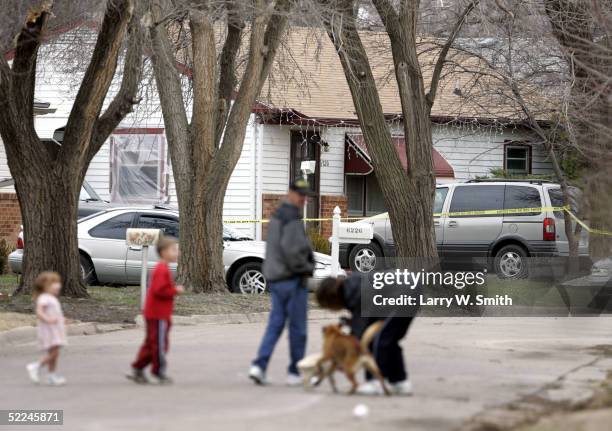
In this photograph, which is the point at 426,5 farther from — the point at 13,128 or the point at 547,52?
the point at 13,128

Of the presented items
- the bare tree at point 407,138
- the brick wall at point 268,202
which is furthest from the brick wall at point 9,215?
the bare tree at point 407,138

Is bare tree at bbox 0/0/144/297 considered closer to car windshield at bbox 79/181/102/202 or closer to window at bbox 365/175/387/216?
car windshield at bbox 79/181/102/202

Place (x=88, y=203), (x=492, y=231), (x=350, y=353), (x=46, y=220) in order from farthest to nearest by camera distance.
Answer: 1. (x=88, y=203)
2. (x=492, y=231)
3. (x=46, y=220)
4. (x=350, y=353)

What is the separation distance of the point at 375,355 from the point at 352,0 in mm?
10572

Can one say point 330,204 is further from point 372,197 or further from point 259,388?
point 259,388

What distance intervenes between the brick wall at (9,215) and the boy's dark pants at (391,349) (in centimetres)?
2152

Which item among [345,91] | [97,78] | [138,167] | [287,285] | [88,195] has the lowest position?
[287,285]

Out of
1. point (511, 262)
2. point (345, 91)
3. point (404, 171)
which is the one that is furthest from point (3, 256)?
point (511, 262)

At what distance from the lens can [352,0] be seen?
1906 centimetres

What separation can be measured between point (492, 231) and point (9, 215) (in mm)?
12722

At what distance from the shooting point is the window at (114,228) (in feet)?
72.5

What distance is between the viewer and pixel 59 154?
57.2 ft

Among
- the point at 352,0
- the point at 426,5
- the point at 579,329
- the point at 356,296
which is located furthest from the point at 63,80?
the point at 356,296

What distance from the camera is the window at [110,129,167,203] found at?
99.1ft
